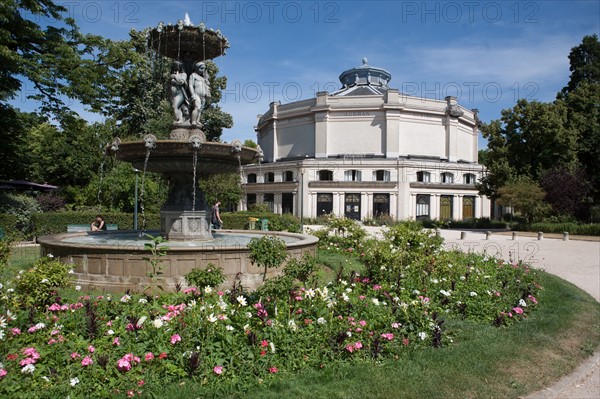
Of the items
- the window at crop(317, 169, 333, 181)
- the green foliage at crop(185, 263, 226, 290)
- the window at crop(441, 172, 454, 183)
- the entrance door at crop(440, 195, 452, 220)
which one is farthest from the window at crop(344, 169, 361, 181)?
the green foliage at crop(185, 263, 226, 290)

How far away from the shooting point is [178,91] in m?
10.9

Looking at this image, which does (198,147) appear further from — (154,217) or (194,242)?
(154,217)

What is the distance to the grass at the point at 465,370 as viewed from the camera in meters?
3.82

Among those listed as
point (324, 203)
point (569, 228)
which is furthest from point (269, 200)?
point (569, 228)

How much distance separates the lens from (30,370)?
3520 mm

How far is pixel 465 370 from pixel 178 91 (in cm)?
951

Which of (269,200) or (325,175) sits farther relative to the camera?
(269,200)

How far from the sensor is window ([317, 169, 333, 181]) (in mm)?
48688

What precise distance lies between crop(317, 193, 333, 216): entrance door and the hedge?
2093cm

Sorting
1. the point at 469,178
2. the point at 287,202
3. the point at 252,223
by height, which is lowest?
the point at 252,223

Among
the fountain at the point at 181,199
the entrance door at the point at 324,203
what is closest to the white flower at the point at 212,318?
the fountain at the point at 181,199

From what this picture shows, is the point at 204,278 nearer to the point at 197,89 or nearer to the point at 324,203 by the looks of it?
the point at 197,89

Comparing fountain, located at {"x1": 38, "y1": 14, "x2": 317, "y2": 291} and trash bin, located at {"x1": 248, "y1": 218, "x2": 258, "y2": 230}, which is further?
trash bin, located at {"x1": 248, "y1": 218, "x2": 258, "y2": 230}

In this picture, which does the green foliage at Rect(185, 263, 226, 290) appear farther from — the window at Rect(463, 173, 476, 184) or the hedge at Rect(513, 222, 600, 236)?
the window at Rect(463, 173, 476, 184)
